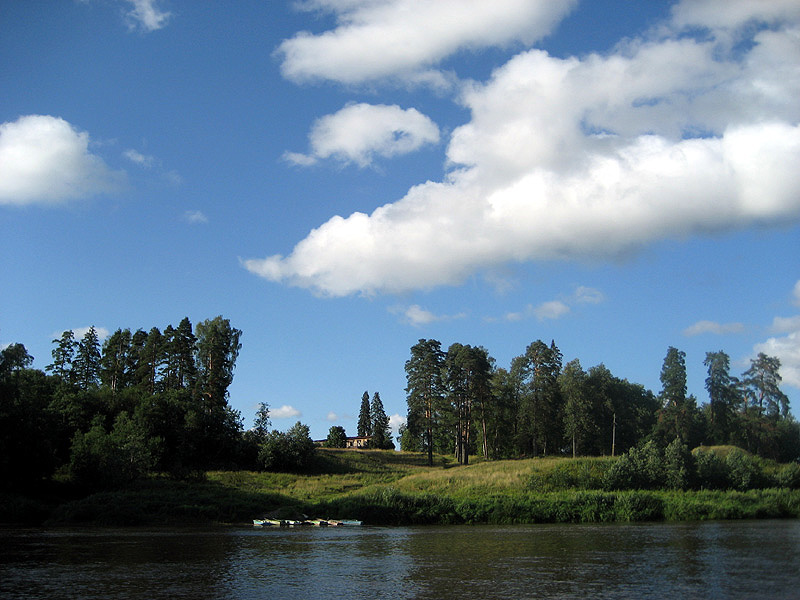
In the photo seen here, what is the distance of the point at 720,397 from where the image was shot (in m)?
92.7

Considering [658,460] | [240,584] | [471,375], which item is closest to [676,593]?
[240,584]

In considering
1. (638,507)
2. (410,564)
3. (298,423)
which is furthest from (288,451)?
(410,564)

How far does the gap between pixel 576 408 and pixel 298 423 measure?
3892 centimetres

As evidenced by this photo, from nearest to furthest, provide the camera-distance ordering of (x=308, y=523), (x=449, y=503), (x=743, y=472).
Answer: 1. (x=308, y=523)
2. (x=449, y=503)
3. (x=743, y=472)

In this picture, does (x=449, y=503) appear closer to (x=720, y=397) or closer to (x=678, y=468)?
(x=678, y=468)

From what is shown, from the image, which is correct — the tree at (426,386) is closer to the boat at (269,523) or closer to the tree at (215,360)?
the tree at (215,360)

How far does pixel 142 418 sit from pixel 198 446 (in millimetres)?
9110

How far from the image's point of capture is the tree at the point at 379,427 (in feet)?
483

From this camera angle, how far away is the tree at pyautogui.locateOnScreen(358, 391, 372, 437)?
547 feet

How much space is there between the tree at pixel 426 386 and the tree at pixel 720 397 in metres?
39.1

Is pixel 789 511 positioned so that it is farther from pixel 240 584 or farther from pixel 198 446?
pixel 198 446

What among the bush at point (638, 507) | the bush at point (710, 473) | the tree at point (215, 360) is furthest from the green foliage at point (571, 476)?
the tree at point (215, 360)

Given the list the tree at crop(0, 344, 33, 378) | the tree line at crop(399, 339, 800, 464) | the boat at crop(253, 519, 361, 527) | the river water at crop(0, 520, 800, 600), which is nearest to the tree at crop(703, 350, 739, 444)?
the tree line at crop(399, 339, 800, 464)

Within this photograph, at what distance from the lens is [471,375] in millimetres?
89062
